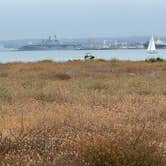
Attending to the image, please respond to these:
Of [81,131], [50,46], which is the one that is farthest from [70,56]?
[81,131]

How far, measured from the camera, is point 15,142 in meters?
7.38

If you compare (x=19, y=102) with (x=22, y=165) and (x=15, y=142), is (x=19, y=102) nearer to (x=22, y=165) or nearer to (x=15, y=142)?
(x=15, y=142)

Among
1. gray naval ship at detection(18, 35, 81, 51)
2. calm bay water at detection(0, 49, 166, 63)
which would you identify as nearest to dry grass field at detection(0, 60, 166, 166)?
calm bay water at detection(0, 49, 166, 63)

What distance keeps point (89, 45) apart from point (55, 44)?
9.96 m

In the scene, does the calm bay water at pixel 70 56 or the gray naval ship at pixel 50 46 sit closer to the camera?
the calm bay water at pixel 70 56

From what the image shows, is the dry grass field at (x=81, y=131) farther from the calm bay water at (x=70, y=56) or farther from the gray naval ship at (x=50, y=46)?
the gray naval ship at (x=50, y=46)

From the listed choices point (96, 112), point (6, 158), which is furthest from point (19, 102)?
point (6, 158)

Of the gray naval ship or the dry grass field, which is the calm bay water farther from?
the dry grass field

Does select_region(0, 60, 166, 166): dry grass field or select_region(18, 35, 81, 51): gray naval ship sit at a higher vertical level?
select_region(0, 60, 166, 166): dry grass field

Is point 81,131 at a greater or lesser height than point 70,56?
greater

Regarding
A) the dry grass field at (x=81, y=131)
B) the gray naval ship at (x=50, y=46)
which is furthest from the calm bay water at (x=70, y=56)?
the dry grass field at (x=81, y=131)

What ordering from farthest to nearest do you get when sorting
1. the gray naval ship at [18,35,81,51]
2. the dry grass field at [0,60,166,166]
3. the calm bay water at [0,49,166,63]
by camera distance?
the gray naval ship at [18,35,81,51] → the calm bay water at [0,49,166,63] → the dry grass field at [0,60,166,166]

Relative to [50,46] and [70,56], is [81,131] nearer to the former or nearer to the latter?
[70,56]

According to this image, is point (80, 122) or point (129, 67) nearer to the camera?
point (80, 122)
